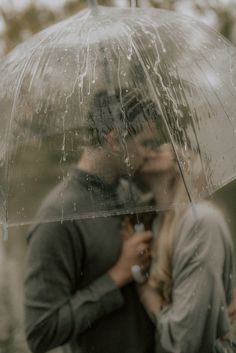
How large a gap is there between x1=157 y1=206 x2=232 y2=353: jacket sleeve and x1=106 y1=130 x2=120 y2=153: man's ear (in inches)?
18.8

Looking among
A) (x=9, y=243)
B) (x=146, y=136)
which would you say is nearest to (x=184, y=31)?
(x=146, y=136)

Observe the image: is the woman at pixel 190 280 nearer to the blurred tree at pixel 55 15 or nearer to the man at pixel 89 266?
the man at pixel 89 266

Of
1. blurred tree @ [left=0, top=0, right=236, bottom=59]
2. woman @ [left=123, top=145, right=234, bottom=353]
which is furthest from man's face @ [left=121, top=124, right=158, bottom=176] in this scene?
blurred tree @ [left=0, top=0, right=236, bottom=59]

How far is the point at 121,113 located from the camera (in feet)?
6.58

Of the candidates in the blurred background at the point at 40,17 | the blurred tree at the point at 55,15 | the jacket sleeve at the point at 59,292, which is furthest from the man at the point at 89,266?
the blurred tree at the point at 55,15

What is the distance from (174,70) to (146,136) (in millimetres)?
247

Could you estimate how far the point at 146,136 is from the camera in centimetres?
202

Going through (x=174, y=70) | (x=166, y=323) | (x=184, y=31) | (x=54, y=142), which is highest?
(x=184, y=31)

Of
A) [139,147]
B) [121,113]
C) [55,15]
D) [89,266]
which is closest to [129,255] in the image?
[89,266]

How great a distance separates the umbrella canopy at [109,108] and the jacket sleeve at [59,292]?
171 mm

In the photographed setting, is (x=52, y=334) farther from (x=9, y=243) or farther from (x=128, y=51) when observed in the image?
(x=9, y=243)

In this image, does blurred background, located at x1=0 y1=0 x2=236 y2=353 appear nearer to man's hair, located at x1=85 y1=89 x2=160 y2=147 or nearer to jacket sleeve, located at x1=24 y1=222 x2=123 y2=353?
jacket sleeve, located at x1=24 y1=222 x2=123 y2=353

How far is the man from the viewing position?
2.04 metres

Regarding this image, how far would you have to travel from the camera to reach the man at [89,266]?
2.04 m
